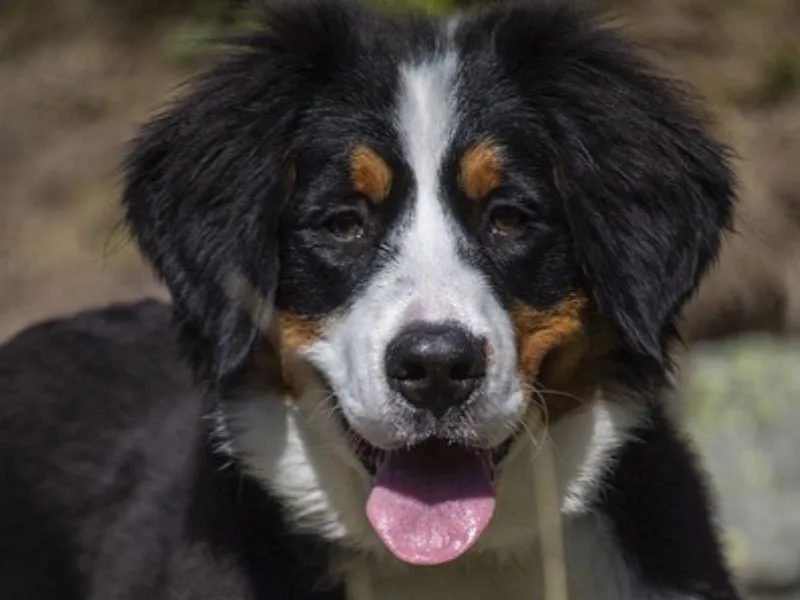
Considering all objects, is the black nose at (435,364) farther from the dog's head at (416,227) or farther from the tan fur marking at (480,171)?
the tan fur marking at (480,171)

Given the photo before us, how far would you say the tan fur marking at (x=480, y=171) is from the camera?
4621 mm

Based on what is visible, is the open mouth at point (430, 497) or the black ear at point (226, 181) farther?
the black ear at point (226, 181)

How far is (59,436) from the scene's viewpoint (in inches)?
222

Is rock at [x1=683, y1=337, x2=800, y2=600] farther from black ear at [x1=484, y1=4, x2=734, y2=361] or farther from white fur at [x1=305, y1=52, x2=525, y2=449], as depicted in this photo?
white fur at [x1=305, y1=52, x2=525, y2=449]

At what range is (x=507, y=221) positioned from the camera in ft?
15.4

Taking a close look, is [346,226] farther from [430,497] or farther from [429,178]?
[430,497]

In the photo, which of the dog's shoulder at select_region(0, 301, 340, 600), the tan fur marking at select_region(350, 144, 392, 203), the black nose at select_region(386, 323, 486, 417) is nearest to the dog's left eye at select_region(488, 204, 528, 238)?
the tan fur marking at select_region(350, 144, 392, 203)

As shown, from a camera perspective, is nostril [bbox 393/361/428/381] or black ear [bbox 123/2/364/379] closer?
nostril [bbox 393/361/428/381]

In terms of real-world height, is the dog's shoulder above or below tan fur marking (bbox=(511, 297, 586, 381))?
below

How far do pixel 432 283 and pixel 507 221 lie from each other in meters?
0.33

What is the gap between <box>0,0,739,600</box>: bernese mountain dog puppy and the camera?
4598 millimetres

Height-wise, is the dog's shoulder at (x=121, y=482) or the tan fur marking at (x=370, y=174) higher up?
the tan fur marking at (x=370, y=174)

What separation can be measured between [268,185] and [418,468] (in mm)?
764

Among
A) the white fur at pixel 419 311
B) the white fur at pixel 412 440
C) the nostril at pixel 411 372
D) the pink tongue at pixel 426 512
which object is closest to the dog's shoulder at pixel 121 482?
the white fur at pixel 412 440
